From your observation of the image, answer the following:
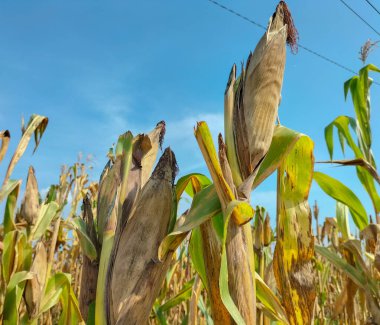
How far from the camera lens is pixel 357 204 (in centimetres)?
140

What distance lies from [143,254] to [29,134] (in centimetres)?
156

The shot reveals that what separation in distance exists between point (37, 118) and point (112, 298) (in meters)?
1.66

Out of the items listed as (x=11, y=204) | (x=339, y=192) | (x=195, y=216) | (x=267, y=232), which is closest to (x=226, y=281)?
(x=195, y=216)

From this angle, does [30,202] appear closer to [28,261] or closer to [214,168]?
[28,261]

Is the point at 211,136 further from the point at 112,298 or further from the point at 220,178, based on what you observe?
the point at 112,298

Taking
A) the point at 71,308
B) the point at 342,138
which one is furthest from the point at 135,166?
the point at 342,138

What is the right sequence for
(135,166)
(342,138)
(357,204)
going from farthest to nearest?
(342,138)
(357,204)
(135,166)

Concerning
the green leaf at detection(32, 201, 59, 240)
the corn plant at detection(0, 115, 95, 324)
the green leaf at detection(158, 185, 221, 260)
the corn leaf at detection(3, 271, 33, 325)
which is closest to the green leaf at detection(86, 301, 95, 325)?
the green leaf at detection(158, 185, 221, 260)

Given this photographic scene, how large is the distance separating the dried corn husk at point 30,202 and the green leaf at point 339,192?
1.30 m

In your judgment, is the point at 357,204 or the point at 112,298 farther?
the point at 357,204

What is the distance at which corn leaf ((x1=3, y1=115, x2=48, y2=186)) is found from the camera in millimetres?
1823

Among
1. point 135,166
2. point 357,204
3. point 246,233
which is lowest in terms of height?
point 246,233

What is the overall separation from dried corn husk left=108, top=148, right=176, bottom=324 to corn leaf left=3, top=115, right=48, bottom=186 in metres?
1.37

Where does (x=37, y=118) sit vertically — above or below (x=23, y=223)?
above
